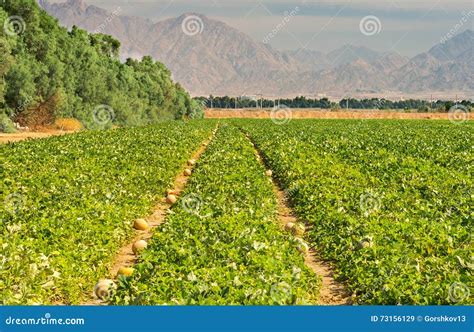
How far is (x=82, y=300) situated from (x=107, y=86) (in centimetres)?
6145

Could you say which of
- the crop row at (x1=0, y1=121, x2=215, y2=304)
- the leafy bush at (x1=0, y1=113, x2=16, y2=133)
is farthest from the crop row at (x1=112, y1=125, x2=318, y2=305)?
the leafy bush at (x1=0, y1=113, x2=16, y2=133)

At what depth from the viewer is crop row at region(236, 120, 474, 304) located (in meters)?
9.41

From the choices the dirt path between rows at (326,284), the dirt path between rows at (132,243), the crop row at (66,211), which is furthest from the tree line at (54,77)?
the dirt path between rows at (326,284)

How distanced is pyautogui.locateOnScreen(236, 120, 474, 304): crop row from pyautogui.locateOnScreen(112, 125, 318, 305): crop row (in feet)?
3.32

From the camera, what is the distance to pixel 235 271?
30.6 ft

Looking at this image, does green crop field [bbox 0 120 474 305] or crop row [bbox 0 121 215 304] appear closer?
green crop field [bbox 0 120 474 305]

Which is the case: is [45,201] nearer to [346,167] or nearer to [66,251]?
[66,251]

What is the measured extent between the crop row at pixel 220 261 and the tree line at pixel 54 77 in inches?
1410

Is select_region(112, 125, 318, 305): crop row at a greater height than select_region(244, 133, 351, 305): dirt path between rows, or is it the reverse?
select_region(112, 125, 318, 305): crop row

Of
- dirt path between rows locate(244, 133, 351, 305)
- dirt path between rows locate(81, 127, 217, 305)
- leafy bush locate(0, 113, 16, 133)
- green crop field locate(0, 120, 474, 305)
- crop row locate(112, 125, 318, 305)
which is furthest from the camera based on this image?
leafy bush locate(0, 113, 16, 133)

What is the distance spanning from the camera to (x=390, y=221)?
13.2m

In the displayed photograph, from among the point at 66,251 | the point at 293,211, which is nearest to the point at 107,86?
the point at 293,211

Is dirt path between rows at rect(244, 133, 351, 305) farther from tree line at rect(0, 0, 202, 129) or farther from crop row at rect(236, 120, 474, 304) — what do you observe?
tree line at rect(0, 0, 202, 129)

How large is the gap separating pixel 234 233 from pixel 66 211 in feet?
12.4
